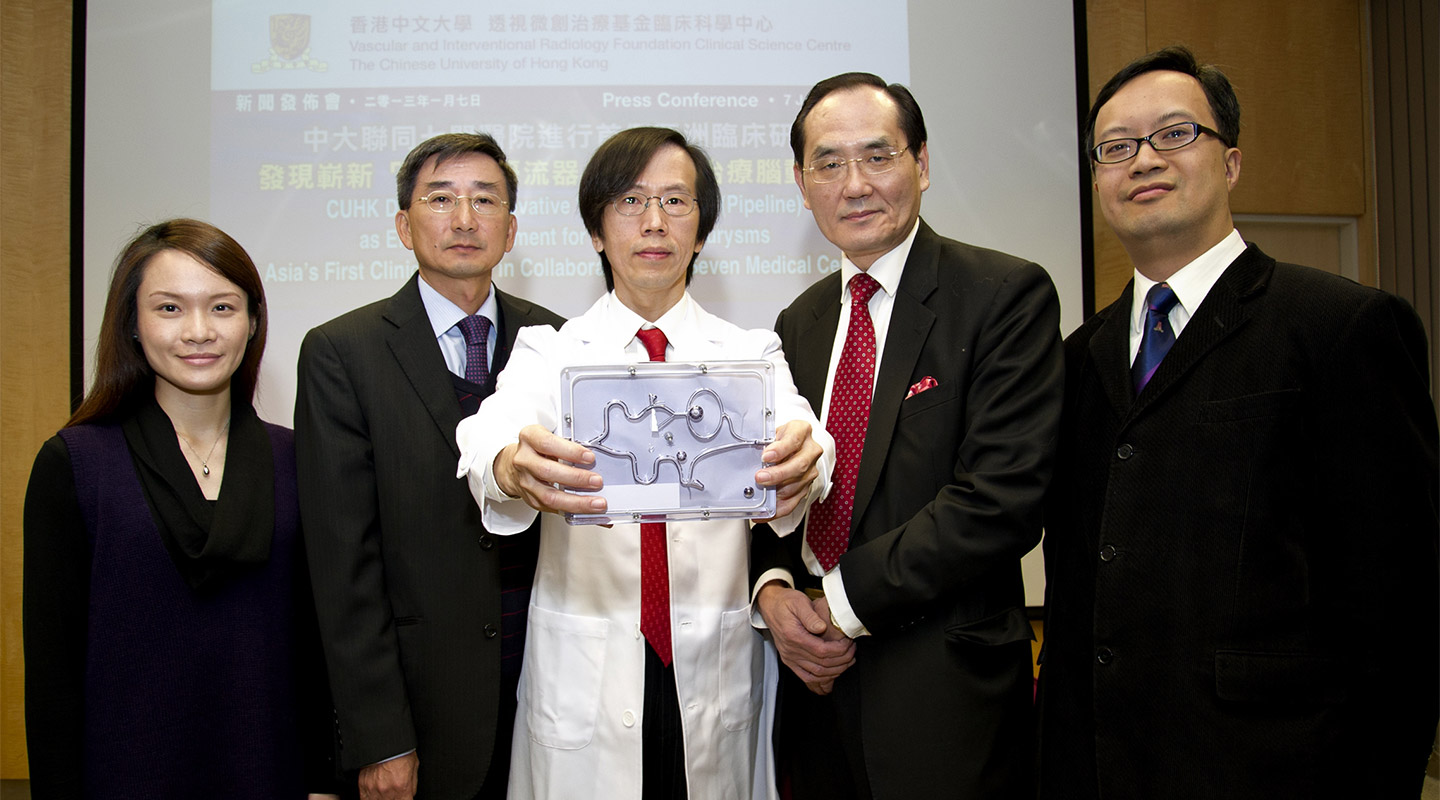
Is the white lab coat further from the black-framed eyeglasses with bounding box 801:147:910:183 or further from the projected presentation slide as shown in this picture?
the projected presentation slide

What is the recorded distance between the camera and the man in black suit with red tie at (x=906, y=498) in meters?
1.60

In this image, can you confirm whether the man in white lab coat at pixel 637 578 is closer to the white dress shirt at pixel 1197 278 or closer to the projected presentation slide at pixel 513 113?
the white dress shirt at pixel 1197 278

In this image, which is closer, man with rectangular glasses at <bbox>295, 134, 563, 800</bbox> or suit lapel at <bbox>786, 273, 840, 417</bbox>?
man with rectangular glasses at <bbox>295, 134, 563, 800</bbox>

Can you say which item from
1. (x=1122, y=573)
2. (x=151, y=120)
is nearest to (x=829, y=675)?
(x=1122, y=573)

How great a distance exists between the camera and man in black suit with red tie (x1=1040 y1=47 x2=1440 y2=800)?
4.81ft

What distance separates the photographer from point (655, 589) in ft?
5.60

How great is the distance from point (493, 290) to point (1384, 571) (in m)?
2.01

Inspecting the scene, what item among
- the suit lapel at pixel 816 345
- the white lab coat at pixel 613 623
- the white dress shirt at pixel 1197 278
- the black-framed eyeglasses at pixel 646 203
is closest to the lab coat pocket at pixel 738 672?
the white lab coat at pixel 613 623

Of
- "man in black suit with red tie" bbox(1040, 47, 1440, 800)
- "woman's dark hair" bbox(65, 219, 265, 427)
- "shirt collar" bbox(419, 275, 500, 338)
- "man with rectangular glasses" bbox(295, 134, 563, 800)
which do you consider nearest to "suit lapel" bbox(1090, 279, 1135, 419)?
"man in black suit with red tie" bbox(1040, 47, 1440, 800)

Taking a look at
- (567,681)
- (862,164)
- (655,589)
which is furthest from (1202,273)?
(567,681)

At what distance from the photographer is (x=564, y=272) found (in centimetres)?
343

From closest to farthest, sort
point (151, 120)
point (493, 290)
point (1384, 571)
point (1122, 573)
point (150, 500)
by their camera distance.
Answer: point (1384, 571) < point (1122, 573) < point (150, 500) < point (493, 290) < point (151, 120)

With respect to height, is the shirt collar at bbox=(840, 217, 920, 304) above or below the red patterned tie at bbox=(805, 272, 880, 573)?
above

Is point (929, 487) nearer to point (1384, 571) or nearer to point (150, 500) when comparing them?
point (1384, 571)
